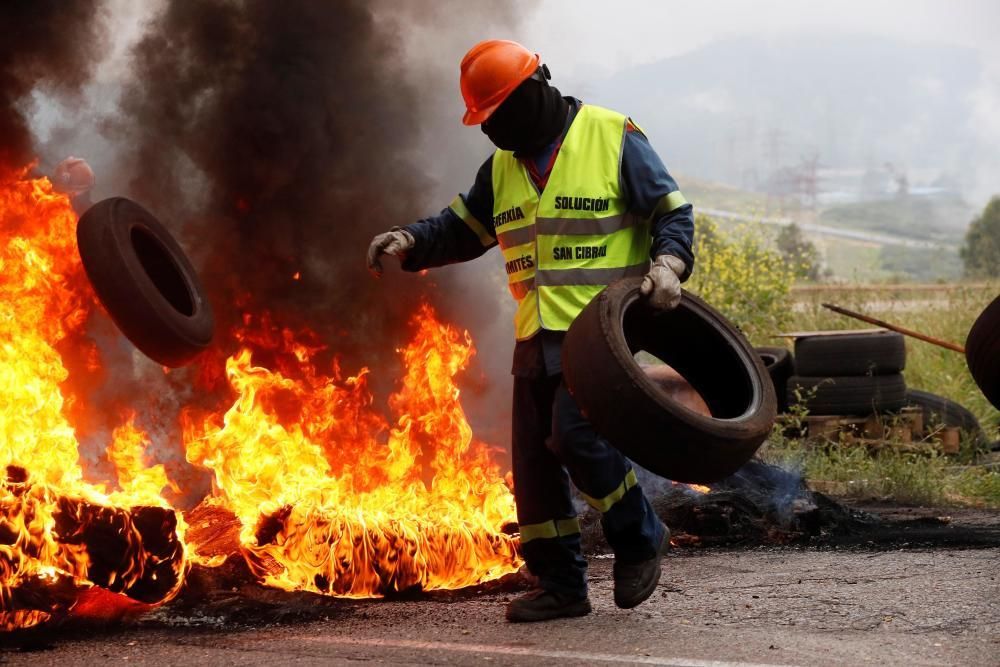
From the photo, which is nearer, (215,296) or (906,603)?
(906,603)

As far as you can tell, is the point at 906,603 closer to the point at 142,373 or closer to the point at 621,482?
the point at 621,482

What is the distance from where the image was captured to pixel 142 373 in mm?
8250

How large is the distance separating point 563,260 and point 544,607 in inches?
51.4

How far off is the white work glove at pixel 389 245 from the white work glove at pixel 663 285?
3.57 feet

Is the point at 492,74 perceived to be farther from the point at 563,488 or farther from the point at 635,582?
the point at 635,582

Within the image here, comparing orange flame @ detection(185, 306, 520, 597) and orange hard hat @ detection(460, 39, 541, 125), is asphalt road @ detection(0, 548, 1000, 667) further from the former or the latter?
orange hard hat @ detection(460, 39, 541, 125)

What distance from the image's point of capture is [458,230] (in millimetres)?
4863

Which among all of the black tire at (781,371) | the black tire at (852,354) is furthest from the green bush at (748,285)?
the black tire at (852,354)

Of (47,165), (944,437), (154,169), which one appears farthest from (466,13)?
(944,437)

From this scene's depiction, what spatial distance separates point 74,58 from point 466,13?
306 cm

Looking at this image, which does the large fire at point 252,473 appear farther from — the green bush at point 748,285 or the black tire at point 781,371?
the green bush at point 748,285

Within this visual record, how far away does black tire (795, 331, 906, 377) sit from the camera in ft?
28.2

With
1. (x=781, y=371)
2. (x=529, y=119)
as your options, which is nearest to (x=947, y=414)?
(x=781, y=371)

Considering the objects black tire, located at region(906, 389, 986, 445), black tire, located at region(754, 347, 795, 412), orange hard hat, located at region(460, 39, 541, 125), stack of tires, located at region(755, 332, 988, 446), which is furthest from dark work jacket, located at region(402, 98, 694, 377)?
black tire, located at region(906, 389, 986, 445)
